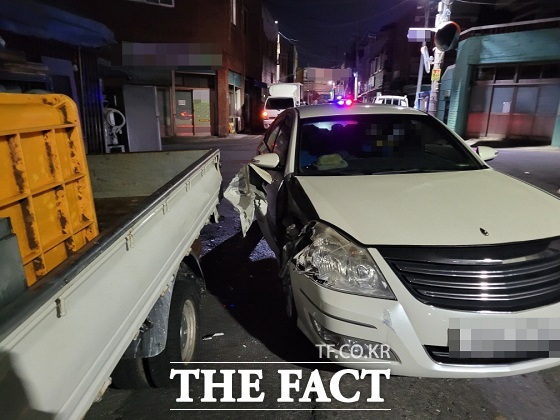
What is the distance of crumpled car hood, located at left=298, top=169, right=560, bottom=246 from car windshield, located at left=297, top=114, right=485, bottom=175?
0.76 ft

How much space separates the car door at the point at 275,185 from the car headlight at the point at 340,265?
1.12 metres

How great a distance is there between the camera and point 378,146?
12.3 ft

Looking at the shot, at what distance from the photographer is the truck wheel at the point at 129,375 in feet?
7.55

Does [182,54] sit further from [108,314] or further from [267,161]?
[108,314]

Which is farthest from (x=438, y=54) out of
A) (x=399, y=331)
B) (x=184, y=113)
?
(x=184, y=113)

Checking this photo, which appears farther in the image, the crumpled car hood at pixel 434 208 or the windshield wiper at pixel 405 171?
the windshield wiper at pixel 405 171

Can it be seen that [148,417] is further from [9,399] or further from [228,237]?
[228,237]

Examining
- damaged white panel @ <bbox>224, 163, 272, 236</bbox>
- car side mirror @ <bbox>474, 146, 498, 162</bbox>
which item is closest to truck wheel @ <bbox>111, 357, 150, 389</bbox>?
damaged white panel @ <bbox>224, 163, 272, 236</bbox>

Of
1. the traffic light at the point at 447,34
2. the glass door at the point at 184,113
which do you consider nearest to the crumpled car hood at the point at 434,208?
the traffic light at the point at 447,34

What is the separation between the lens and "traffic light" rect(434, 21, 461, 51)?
31.8ft

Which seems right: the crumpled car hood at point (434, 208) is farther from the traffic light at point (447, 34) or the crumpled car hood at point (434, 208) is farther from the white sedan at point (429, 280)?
the traffic light at point (447, 34)

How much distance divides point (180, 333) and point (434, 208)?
1808 mm

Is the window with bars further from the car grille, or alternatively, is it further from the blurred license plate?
the blurred license plate

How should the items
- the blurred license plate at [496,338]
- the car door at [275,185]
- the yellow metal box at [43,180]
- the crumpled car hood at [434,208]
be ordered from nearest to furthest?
the yellow metal box at [43,180], the blurred license plate at [496,338], the crumpled car hood at [434,208], the car door at [275,185]
